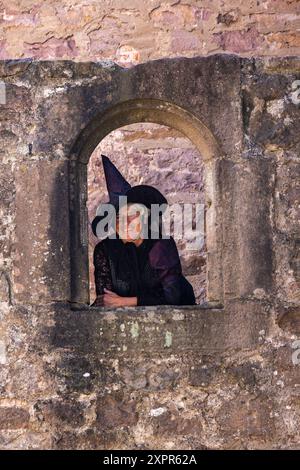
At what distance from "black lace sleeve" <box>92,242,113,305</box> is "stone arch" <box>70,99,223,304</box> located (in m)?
0.88

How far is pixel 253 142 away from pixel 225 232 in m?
0.45

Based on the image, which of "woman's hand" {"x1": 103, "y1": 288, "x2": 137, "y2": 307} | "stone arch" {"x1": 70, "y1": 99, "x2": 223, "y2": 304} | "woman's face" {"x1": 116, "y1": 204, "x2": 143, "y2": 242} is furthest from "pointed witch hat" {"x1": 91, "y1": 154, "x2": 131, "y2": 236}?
"stone arch" {"x1": 70, "y1": 99, "x2": 223, "y2": 304}

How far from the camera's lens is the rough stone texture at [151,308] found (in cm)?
414

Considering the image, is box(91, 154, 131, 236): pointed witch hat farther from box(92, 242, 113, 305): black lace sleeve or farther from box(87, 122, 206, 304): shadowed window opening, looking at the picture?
box(92, 242, 113, 305): black lace sleeve

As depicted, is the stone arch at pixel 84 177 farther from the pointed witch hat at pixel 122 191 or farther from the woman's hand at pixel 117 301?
the pointed witch hat at pixel 122 191

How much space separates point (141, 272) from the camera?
5.40 m

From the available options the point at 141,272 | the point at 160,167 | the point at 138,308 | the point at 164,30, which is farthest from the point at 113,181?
the point at 138,308

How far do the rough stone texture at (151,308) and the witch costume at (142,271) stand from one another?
892mm

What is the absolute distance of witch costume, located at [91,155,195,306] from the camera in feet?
17.1

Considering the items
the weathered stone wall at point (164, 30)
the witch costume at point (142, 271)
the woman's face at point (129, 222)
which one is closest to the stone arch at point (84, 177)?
the witch costume at point (142, 271)

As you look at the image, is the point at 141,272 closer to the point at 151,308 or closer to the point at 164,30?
the point at 151,308

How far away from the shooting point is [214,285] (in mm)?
4285
